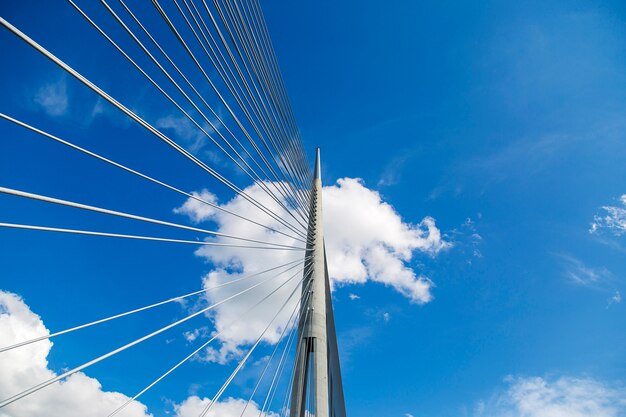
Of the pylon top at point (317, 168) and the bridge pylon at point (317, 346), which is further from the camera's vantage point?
the pylon top at point (317, 168)

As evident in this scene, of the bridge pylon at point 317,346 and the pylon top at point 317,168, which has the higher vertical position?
the pylon top at point 317,168

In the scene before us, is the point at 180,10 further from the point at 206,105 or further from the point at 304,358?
the point at 304,358

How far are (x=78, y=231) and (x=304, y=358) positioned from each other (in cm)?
599

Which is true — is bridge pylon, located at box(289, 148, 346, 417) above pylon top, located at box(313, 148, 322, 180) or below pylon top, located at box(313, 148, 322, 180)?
below

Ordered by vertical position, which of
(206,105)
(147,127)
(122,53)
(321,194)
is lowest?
(147,127)

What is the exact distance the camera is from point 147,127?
3.72 meters

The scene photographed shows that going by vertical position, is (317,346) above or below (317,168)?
below

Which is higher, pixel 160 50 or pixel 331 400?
pixel 160 50

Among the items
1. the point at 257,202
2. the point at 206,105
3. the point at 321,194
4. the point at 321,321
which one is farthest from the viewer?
the point at 321,194

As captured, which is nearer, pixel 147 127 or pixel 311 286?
pixel 147 127

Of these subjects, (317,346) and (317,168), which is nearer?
(317,346)

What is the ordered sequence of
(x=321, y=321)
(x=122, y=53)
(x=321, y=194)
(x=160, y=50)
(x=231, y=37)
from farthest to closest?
(x=321, y=194)
(x=321, y=321)
(x=231, y=37)
(x=160, y=50)
(x=122, y=53)

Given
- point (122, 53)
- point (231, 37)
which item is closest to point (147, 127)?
point (122, 53)

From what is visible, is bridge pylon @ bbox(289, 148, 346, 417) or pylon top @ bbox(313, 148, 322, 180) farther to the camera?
pylon top @ bbox(313, 148, 322, 180)
